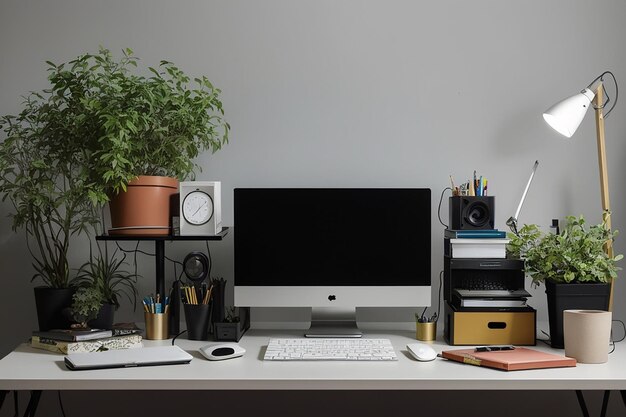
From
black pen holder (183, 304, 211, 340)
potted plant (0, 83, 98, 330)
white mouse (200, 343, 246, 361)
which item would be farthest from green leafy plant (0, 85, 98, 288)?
white mouse (200, 343, 246, 361)

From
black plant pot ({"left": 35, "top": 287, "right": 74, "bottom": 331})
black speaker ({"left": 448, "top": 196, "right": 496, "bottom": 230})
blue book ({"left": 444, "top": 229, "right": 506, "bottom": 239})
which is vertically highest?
black speaker ({"left": 448, "top": 196, "right": 496, "bottom": 230})

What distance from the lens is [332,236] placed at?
2.29 meters

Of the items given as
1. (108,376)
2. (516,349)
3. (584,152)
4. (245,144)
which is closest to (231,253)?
(245,144)

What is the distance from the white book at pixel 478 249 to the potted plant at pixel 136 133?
0.93m

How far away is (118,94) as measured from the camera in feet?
7.45

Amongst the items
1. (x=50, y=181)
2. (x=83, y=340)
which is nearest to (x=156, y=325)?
(x=83, y=340)

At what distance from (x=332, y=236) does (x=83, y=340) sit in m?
0.86

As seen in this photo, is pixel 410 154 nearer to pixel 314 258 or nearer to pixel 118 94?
pixel 314 258

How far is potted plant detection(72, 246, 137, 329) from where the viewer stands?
221cm

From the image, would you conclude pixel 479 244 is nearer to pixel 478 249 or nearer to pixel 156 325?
pixel 478 249

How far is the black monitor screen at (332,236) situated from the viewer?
2277mm

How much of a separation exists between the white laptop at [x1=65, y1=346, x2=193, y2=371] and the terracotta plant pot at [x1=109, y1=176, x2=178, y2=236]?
16.6 inches

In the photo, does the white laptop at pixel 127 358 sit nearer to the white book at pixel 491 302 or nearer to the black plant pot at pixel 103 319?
the black plant pot at pixel 103 319

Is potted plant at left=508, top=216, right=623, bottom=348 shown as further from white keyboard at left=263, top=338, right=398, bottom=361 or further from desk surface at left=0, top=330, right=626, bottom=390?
white keyboard at left=263, top=338, right=398, bottom=361
